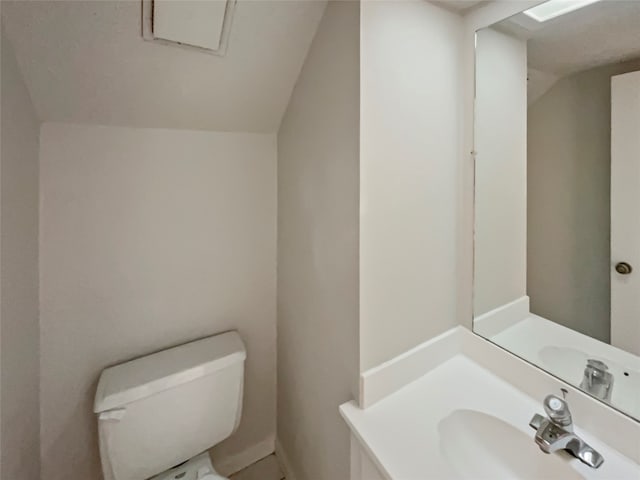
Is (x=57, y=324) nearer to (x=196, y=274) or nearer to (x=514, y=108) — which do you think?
(x=196, y=274)

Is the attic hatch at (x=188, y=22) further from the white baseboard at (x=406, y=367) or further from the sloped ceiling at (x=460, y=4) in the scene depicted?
the white baseboard at (x=406, y=367)

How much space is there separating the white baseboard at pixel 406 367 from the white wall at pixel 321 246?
1.8 inches

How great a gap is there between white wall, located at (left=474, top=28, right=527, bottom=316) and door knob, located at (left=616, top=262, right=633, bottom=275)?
0.76ft

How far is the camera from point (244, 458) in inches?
61.6

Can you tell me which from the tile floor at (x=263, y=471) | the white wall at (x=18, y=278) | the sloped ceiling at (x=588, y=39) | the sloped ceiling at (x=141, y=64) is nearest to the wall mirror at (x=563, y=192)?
the sloped ceiling at (x=588, y=39)

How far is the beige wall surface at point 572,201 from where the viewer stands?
0.83m

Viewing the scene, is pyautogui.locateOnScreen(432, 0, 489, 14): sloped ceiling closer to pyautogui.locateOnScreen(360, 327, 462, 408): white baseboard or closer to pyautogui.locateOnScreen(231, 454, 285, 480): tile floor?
pyautogui.locateOnScreen(360, 327, 462, 408): white baseboard

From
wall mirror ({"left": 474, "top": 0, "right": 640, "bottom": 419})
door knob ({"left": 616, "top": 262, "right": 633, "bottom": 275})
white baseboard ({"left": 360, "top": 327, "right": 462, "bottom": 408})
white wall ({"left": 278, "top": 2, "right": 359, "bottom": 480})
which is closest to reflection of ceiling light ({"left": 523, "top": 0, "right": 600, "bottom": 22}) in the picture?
wall mirror ({"left": 474, "top": 0, "right": 640, "bottom": 419})

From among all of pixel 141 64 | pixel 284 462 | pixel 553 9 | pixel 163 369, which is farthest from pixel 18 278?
pixel 553 9

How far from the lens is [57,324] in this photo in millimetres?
1120

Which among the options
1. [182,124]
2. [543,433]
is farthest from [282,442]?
[182,124]

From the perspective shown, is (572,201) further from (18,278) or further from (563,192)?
(18,278)

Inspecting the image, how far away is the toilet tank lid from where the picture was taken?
1027 mm

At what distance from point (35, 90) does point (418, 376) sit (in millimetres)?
1542
